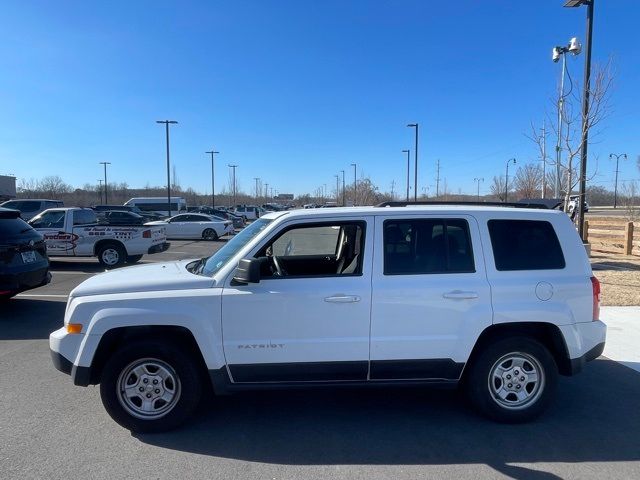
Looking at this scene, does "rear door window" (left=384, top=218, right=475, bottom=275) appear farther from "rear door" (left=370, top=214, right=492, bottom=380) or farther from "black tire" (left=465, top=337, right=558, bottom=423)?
"black tire" (left=465, top=337, right=558, bottom=423)

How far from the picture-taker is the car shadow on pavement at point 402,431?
345 centimetres

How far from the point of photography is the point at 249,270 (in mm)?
3580

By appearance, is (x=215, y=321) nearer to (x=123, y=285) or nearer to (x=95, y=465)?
(x=123, y=285)

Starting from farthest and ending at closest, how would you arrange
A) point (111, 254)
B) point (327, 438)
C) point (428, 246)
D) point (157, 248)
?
point (157, 248)
point (111, 254)
point (428, 246)
point (327, 438)

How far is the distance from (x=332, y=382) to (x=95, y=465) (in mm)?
1849

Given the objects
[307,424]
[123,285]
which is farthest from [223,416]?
[123,285]

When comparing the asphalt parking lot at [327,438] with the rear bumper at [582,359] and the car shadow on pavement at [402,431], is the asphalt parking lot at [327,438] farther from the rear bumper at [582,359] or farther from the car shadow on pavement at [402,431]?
the rear bumper at [582,359]

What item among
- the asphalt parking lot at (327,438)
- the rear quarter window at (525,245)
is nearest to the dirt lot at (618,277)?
the asphalt parking lot at (327,438)

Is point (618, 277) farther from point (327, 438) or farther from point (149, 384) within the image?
point (149, 384)

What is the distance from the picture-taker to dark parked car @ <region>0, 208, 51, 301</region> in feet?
24.1

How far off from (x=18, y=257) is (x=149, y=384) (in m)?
5.30

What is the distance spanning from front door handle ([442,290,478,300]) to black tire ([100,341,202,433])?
218cm

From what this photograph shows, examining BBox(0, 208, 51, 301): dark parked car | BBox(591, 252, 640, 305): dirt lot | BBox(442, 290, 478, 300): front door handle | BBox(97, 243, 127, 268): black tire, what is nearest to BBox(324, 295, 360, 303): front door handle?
BBox(442, 290, 478, 300): front door handle

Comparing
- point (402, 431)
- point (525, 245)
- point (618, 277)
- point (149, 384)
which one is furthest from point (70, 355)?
point (618, 277)
